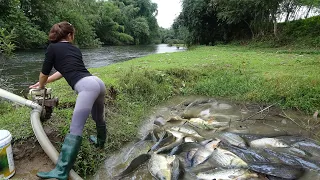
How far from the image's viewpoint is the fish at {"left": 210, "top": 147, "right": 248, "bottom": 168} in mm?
3113

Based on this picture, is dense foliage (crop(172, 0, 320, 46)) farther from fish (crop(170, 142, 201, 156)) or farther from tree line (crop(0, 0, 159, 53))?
fish (crop(170, 142, 201, 156))

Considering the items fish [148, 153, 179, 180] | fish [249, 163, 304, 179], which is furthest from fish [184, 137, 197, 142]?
fish [249, 163, 304, 179]

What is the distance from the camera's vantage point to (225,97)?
20.6 ft

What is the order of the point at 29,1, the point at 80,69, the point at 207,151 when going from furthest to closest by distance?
the point at 29,1
the point at 207,151
the point at 80,69

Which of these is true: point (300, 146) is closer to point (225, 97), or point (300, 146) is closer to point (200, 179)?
Answer: point (200, 179)

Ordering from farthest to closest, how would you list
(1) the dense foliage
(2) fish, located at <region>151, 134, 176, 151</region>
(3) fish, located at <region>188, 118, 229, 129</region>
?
(1) the dense foliage < (3) fish, located at <region>188, 118, 229, 129</region> < (2) fish, located at <region>151, 134, 176, 151</region>

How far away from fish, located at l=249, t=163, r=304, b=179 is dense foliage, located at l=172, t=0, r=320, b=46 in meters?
13.8

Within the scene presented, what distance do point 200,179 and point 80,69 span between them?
1871mm

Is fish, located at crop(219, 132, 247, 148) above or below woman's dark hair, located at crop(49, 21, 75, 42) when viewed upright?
below

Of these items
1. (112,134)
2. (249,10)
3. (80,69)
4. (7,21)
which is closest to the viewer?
(80,69)

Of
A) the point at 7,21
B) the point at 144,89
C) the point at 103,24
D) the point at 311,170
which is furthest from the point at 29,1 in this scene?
the point at 103,24

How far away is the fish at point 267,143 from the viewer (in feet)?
12.1

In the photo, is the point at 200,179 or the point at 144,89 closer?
the point at 200,179

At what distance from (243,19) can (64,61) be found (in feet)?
69.3
